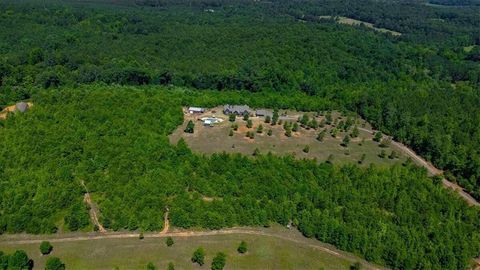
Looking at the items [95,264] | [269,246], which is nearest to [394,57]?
[269,246]

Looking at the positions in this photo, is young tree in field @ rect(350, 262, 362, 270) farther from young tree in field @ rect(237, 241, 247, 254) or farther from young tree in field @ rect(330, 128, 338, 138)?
young tree in field @ rect(330, 128, 338, 138)

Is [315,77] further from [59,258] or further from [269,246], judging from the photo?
[59,258]

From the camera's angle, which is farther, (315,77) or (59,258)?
(315,77)

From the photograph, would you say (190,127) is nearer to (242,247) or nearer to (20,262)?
(242,247)

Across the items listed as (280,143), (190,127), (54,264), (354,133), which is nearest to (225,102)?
(190,127)

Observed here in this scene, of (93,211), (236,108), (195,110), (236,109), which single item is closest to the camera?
(93,211)

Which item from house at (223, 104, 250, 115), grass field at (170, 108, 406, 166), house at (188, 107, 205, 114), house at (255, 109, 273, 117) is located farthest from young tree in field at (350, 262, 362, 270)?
house at (188, 107, 205, 114)
